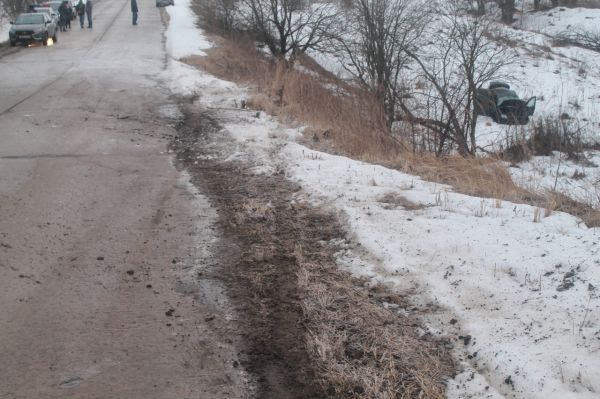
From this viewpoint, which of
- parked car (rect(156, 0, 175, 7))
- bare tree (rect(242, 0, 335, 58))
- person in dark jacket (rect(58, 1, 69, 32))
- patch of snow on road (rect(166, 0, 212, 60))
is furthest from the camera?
parked car (rect(156, 0, 175, 7))

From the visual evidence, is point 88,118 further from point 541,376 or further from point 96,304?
point 541,376

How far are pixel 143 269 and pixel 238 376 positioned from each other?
1.82 m

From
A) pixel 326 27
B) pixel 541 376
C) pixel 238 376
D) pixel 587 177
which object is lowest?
pixel 587 177

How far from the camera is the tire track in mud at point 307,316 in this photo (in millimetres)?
3689

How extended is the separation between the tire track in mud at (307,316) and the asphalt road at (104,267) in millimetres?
223

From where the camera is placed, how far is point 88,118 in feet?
36.4

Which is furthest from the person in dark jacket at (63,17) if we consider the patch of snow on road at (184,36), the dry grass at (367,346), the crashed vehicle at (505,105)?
the dry grass at (367,346)

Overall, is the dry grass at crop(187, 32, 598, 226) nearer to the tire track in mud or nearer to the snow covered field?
the snow covered field

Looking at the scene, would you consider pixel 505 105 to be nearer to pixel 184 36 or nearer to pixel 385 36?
pixel 385 36

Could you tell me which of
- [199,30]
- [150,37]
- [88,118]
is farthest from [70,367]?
[199,30]

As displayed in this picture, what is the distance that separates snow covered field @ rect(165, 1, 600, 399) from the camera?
11.7ft

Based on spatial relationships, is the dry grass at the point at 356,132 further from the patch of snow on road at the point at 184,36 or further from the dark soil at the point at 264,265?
the patch of snow on road at the point at 184,36

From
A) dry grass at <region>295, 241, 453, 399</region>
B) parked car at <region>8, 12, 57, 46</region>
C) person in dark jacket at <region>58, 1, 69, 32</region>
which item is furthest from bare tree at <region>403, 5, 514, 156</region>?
person in dark jacket at <region>58, 1, 69, 32</region>

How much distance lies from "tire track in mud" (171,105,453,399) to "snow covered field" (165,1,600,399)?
0.20m
